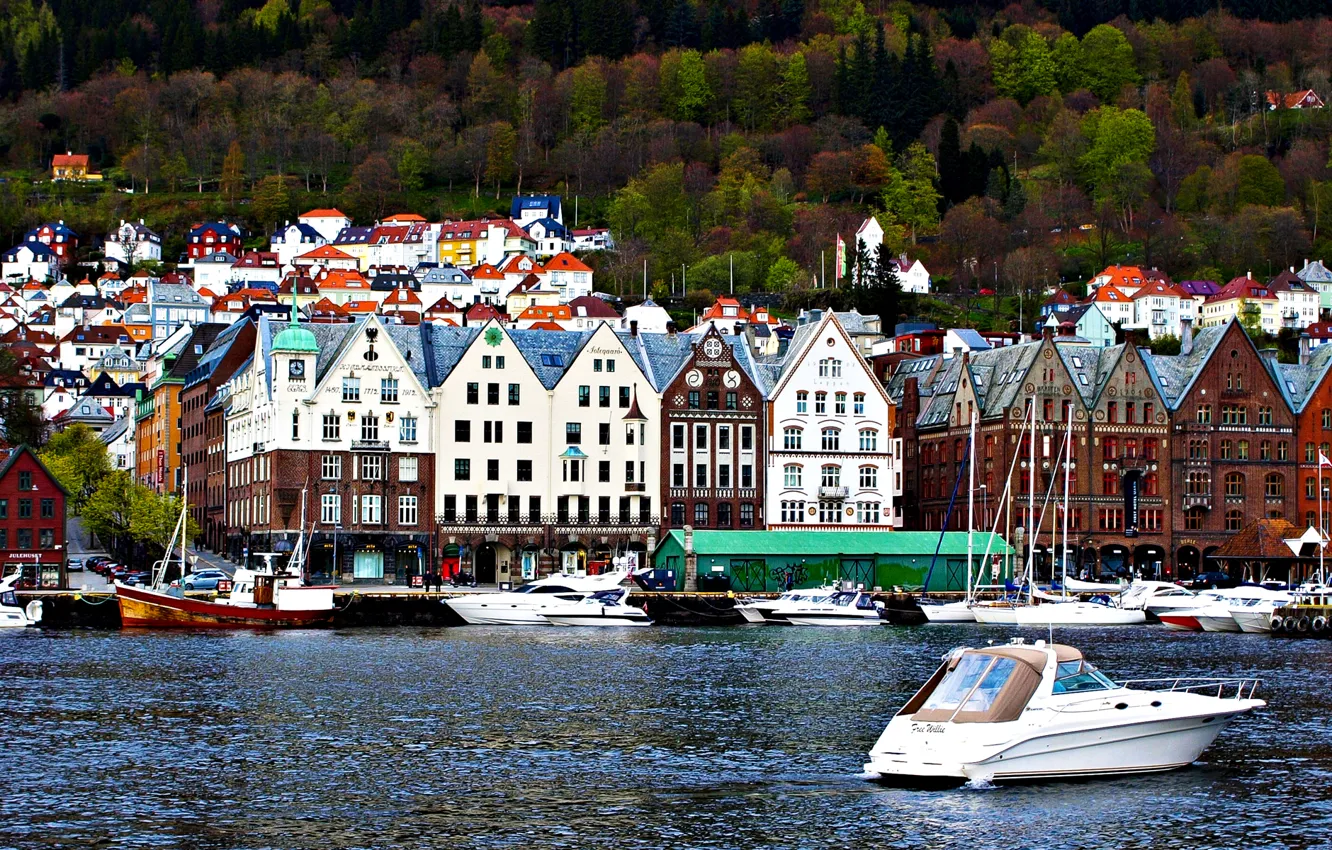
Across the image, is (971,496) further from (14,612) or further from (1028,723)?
(1028,723)

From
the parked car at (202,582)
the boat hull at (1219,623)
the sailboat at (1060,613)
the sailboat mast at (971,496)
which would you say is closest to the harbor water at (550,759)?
the boat hull at (1219,623)

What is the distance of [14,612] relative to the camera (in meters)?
99.4

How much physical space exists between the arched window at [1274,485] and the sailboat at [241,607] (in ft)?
223

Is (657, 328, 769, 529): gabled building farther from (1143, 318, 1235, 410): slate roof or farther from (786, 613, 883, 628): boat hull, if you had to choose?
(1143, 318, 1235, 410): slate roof

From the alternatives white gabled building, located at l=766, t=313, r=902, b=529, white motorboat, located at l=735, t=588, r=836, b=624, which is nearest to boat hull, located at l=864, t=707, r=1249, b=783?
white motorboat, located at l=735, t=588, r=836, b=624

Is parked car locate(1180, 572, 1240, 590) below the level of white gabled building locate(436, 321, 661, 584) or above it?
below

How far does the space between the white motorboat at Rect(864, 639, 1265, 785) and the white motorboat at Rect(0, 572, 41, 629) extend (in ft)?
206

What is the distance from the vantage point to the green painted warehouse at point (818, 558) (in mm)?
118125

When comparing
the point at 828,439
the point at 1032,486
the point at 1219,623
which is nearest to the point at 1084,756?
the point at 1219,623

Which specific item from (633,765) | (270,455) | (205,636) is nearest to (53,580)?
(270,455)

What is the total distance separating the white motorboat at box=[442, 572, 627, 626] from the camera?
103m

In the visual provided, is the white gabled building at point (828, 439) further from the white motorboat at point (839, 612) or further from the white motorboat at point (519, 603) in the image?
the white motorboat at point (519, 603)

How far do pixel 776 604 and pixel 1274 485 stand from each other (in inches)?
1891

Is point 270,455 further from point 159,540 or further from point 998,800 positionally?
point 998,800
